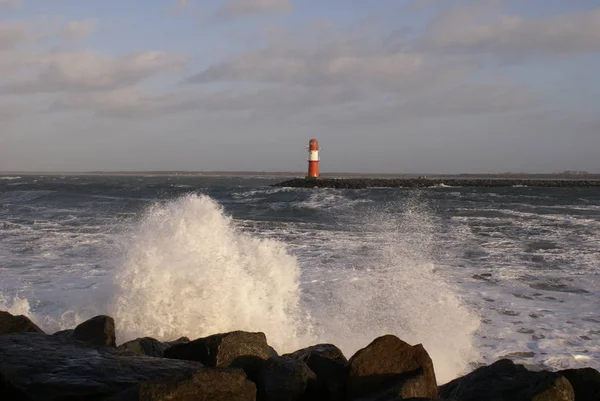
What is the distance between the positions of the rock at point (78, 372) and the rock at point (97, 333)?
27cm

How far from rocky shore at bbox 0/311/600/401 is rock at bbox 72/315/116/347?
0.02 meters

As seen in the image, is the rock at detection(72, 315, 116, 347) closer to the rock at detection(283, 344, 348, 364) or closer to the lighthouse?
the rock at detection(283, 344, 348, 364)

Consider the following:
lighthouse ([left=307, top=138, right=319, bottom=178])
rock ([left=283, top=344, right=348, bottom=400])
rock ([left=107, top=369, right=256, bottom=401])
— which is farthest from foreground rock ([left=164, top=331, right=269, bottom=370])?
lighthouse ([left=307, top=138, right=319, bottom=178])

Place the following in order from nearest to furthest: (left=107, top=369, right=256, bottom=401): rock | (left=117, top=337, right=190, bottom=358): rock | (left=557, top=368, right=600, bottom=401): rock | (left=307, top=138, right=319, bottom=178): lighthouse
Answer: (left=107, top=369, right=256, bottom=401): rock
(left=557, top=368, right=600, bottom=401): rock
(left=117, top=337, right=190, bottom=358): rock
(left=307, top=138, right=319, bottom=178): lighthouse

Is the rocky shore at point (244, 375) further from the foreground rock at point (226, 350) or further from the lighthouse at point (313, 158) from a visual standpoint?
the lighthouse at point (313, 158)

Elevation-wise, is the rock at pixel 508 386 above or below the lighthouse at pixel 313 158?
below

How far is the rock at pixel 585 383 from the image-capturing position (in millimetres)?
3323

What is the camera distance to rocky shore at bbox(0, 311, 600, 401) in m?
3.00

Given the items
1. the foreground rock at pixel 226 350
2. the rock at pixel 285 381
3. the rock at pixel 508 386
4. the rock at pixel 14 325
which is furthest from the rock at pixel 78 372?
the rock at pixel 508 386

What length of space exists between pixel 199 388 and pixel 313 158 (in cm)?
3716

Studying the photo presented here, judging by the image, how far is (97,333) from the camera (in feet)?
13.5

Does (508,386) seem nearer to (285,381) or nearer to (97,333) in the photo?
(285,381)

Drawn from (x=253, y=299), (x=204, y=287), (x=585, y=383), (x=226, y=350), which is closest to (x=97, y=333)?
(x=226, y=350)

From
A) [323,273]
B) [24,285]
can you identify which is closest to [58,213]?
[24,285]
